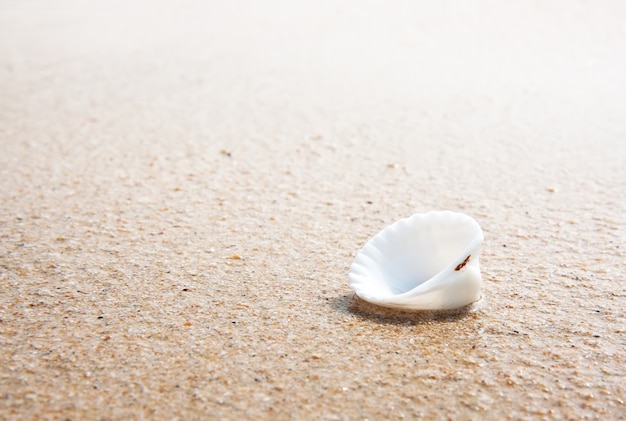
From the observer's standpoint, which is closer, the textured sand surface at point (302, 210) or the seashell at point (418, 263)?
the textured sand surface at point (302, 210)

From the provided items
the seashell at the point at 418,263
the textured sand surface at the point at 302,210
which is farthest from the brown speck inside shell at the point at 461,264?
the textured sand surface at the point at 302,210

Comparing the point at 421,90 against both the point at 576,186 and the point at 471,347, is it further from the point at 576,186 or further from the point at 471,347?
the point at 471,347

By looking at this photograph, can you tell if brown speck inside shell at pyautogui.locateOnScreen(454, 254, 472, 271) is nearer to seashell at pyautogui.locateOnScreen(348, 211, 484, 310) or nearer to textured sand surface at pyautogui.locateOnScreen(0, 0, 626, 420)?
seashell at pyautogui.locateOnScreen(348, 211, 484, 310)

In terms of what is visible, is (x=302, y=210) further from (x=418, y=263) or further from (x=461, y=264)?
(x=461, y=264)

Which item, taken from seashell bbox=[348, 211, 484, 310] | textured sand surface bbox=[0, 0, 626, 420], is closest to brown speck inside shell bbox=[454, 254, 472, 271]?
seashell bbox=[348, 211, 484, 310]

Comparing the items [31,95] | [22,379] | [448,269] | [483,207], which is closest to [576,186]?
[483,207]

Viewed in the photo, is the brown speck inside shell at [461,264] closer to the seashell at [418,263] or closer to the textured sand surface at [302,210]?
the seashell at [418,263]
